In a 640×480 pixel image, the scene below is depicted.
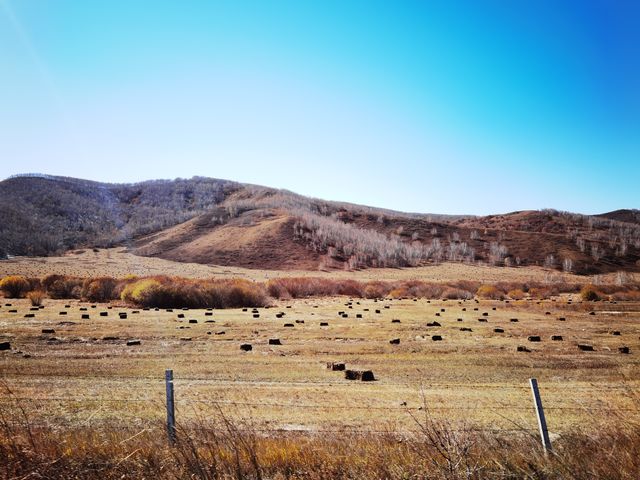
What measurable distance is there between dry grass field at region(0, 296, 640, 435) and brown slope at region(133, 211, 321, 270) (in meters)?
67.2

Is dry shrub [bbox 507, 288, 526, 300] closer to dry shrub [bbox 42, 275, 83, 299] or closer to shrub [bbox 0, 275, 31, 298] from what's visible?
dry shrub [bbox 42, 275, 83, 299]

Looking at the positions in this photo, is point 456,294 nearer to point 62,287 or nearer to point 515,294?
point 515,294

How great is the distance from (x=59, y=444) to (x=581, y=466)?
753cm

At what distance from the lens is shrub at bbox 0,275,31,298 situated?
46.7m

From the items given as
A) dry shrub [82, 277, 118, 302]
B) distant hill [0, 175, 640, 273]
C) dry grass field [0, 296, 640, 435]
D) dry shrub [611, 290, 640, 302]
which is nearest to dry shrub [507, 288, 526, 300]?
dry shrub [611, 290, 640, 302]

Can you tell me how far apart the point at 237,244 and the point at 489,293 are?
6656 centimetres

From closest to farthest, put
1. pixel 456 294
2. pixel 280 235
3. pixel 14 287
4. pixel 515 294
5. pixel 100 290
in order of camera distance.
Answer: pixel 100 290, pixel 14 287, pixel 456 294, pixel 515 294, pixel 280 235

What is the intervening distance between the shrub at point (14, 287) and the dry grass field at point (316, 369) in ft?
50.6

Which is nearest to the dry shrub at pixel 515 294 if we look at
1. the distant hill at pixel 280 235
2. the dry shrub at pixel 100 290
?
the distant hill at pixel 280 235

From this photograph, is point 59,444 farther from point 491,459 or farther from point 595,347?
point 595,347

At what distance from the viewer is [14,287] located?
47.0 meters

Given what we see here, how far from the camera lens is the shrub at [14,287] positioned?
4666 centimetres

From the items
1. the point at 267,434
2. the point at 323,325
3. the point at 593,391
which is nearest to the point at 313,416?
the point at 267,434

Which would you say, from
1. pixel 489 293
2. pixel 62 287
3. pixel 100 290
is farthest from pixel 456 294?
pixel 62 287
